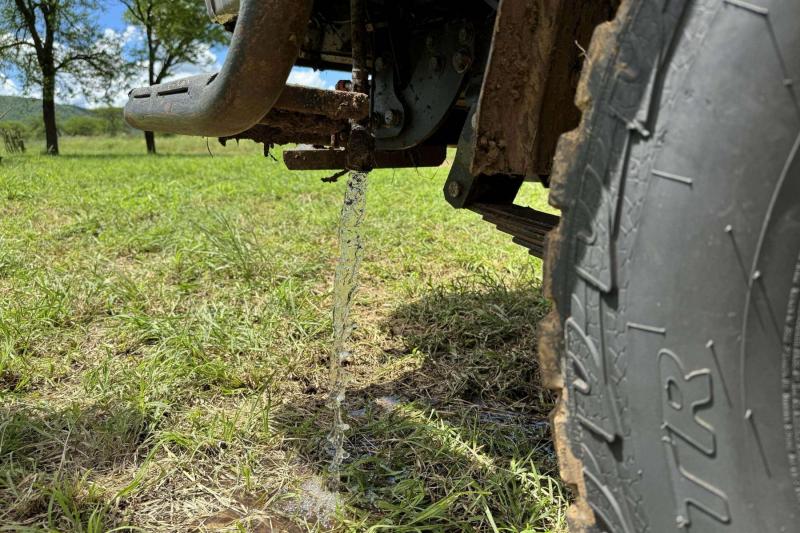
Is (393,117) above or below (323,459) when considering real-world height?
above

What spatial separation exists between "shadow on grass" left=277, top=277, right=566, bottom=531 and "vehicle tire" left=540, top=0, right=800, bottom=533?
73 cm

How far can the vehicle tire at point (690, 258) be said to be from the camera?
69cm

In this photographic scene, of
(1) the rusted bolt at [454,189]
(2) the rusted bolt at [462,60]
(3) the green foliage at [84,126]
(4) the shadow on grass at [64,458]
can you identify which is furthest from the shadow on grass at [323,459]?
(3) the green foliage at [84,126]

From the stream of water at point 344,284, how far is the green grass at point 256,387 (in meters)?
0.05

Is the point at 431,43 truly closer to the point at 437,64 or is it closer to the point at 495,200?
the point at 437,64

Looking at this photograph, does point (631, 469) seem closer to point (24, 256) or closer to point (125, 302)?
point (125, 302)

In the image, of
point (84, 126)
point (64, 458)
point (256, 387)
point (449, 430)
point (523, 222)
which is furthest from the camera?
point (84, 126)

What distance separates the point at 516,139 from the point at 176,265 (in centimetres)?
267

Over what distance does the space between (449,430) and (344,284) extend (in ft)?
1.86

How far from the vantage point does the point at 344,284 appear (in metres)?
2.01

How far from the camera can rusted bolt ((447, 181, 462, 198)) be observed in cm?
163

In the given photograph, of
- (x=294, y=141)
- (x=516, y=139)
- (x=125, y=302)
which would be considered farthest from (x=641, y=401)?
(x=125, y=302)

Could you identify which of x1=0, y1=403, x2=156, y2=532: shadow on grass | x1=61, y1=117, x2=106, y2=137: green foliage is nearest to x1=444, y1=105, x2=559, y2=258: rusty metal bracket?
x1=0, y1=403, x2=156, y2=532: shadow on grass

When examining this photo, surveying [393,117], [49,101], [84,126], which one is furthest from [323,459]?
[84,126]
